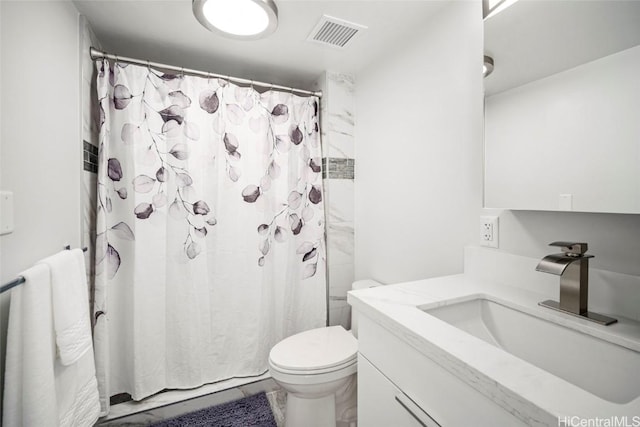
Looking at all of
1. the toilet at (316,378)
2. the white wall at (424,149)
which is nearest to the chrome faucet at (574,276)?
the white wall at (424,149)

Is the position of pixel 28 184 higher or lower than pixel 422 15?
lower

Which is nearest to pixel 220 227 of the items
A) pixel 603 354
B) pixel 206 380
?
pixel 206 380

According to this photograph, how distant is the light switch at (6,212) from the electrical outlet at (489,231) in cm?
162

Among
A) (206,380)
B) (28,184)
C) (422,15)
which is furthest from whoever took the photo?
Answer: (206,380)

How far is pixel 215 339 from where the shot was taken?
1836 mm

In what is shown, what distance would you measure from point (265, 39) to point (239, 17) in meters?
0.28

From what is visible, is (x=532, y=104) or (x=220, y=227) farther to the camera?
(x=220, y=227)

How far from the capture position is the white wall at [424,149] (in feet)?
4.06

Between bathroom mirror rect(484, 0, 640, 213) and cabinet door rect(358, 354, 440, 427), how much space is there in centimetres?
73

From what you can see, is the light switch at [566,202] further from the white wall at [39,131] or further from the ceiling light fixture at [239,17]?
the white wall at [39,131]

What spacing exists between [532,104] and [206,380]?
2205mm

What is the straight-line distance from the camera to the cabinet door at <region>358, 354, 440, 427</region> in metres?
0.71

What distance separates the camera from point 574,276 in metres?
0.81

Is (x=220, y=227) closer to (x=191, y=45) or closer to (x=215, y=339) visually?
(x=215, y=339)
